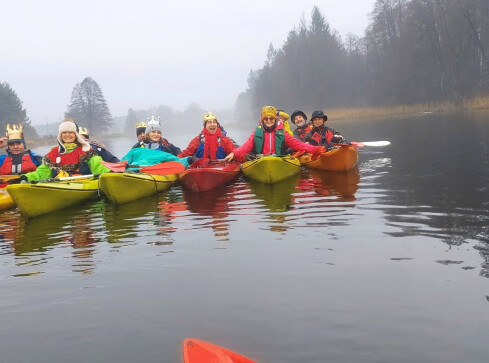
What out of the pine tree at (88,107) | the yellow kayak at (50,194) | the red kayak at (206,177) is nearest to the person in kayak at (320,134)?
the red kayak at (206,177)

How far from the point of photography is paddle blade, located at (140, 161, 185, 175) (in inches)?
380

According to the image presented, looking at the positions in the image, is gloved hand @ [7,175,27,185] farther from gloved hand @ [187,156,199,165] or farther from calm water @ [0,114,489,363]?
gloved hand @ [187,156,199,165]

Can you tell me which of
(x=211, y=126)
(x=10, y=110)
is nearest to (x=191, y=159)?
(x=211, y=126)

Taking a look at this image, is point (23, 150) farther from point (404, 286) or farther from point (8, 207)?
point (404, 286)

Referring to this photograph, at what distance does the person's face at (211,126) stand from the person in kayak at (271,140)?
0.87 meters

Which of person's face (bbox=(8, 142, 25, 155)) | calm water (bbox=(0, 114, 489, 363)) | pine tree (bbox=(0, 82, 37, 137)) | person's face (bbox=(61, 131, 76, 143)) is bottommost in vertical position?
calm water (bbox=(0, 114, 489, 363))

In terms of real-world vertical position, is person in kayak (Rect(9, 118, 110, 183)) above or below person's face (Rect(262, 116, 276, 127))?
below

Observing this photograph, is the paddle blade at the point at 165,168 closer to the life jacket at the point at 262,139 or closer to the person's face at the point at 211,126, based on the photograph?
the person's face at the point at 211,126

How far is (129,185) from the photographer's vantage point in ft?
26.8

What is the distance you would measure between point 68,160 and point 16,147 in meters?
1.58

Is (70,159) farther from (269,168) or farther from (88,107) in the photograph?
(88,107)

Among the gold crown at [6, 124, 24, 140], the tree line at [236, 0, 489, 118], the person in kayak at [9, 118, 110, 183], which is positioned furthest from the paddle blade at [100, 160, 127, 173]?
the tree line at [236, 0, 489, 118]

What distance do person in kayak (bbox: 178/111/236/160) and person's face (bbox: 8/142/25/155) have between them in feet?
11.9

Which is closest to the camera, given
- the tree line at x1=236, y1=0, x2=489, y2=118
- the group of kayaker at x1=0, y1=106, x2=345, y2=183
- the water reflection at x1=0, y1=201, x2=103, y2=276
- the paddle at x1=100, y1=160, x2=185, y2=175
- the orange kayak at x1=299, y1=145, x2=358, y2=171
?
the water reflection at x1=0, y1=201, x2=103, y2=276
